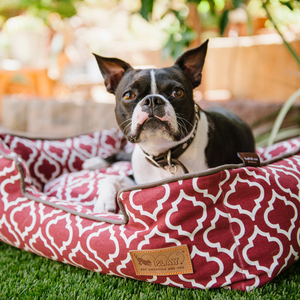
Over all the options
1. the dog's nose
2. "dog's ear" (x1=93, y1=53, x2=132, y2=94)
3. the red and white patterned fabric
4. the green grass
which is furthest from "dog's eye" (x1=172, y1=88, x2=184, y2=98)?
the green grass

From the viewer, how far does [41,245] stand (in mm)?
1501

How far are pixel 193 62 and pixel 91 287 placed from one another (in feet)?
4.10

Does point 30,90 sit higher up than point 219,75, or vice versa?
point 219,75

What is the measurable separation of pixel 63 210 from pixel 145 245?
0.49 meters

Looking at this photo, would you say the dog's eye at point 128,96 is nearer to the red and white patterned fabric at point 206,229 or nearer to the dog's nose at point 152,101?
the dog's nose at point 152,101

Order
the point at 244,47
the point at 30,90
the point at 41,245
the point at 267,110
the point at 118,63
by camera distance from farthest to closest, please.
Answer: the point at 30,90, the point at 244,47, the point at 267,110, the point at 118,63, the point at 41,245

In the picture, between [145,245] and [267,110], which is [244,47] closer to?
[267,110]

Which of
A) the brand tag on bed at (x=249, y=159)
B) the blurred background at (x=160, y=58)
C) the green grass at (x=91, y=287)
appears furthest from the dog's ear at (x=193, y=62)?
the green grass at (x=91, y=287)

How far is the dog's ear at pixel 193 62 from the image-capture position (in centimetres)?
167

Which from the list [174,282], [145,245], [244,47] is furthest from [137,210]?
[244,47]

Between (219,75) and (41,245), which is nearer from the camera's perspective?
(41,245)

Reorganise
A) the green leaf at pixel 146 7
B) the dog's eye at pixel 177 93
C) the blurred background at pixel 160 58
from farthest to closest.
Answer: the blurred background at pixel 160 58 → the green leaf at pixel 146 7 → the dog's eye at pixel 177 93

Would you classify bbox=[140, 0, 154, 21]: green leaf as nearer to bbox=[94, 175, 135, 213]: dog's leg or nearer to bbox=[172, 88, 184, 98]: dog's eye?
bbox=[172, 88, 184, 98]: dog's eye

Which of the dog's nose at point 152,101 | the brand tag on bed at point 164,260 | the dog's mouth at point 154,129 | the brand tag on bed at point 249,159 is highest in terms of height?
the dog's nose at point 152,101
